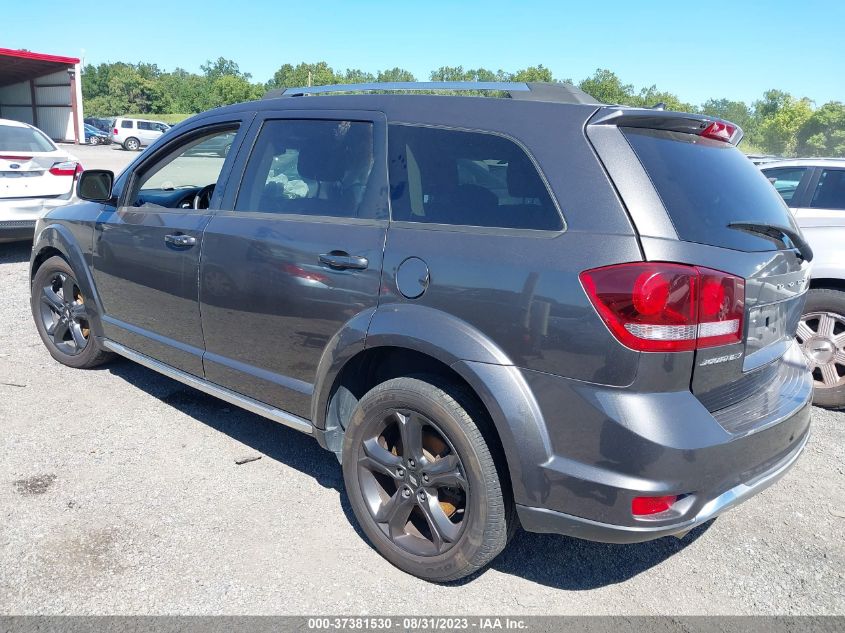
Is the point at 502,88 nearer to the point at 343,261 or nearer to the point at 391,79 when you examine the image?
the point at 343,261

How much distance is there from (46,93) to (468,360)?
38.3m

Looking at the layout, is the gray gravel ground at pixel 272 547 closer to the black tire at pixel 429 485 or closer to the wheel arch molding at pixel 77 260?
the black tire at pixel 429 485

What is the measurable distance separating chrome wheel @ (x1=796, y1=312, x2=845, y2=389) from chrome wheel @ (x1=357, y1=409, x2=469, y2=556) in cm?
316

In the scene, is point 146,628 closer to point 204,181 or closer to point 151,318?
point 151,318

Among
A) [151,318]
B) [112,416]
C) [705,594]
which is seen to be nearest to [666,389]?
[705,594]

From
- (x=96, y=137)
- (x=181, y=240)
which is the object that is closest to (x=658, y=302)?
(x=181, y=240)

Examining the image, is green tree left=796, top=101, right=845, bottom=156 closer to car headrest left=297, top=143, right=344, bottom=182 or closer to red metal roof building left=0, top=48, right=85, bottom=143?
red metal roof building left=0, top=48, right=85, bottom=143

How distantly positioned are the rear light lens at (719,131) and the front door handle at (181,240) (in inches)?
97.7

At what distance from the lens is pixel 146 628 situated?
2449 mm

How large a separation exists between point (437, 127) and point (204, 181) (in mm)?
2535

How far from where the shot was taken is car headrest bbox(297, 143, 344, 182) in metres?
3.17

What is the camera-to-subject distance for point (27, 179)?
323 inches

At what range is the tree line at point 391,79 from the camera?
198 feet

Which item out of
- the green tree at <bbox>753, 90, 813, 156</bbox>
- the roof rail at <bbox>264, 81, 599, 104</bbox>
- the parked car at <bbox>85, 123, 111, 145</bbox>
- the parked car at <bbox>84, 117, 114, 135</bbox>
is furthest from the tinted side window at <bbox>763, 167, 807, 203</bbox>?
the green tree at <bbox>753, 90, 813, 156</bbox>
